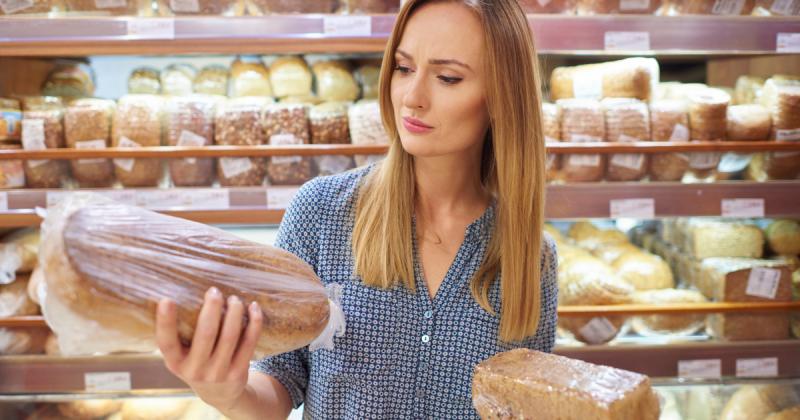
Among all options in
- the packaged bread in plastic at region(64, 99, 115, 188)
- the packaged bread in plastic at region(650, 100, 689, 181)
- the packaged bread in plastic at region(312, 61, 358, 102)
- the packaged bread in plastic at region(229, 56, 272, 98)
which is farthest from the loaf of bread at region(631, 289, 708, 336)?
the packaged bread in plastic at region(64, 99, 115, 188)

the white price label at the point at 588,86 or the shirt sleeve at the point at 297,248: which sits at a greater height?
the white price label at the point at 588,86

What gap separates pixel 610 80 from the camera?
7.46ft

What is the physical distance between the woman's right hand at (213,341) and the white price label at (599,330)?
159 cm

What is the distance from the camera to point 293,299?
2.85 feet

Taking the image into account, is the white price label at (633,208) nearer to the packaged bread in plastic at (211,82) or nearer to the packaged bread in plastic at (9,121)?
the packaged bread in plastic at (211,82)

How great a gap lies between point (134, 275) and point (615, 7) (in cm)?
185

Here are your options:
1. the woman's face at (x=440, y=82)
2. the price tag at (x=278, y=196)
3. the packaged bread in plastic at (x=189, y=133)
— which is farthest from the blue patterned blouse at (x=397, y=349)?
the packaged bread in plastic at (x=189, y=133)

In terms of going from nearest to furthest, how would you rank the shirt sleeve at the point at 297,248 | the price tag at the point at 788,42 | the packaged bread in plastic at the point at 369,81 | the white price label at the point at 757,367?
the shirt sleeve at the point at 297,248
the price tag at the point at 788,42
the white price label at the point at 757,367
the packaged bread in plastic at the point at 369,81

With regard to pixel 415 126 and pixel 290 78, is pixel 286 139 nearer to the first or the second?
pixel 290 78

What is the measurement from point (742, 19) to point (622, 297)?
37.2 inches

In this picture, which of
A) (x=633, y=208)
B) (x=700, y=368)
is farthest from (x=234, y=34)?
(x=700, y=368)

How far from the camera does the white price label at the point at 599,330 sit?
2.18 metres

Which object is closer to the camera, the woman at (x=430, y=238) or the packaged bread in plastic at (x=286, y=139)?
the woman at (x=430, y=238)

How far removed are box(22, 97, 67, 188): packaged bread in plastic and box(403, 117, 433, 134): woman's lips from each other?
1458 millimetres
